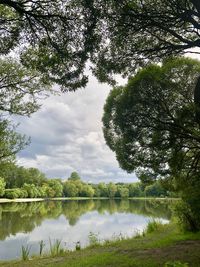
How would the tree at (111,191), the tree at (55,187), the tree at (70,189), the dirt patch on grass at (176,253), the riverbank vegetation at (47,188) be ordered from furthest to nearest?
the tree at (111,191) → the tree at (70,189) → the tree at (55,187) → the riverbank vegetation at (47,188) → the dirt patch on grass at (176,253)

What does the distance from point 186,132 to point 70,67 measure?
7244mm

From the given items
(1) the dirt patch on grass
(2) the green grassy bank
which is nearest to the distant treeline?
(2) the green grassy bank

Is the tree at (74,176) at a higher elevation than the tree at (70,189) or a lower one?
higher

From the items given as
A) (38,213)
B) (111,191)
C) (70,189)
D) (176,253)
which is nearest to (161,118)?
(176,253)

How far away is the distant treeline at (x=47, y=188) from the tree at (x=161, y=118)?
6004cm

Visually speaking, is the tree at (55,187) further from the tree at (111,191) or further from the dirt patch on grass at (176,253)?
the dirt patch on grass at (176,253)

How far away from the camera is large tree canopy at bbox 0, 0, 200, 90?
717cm

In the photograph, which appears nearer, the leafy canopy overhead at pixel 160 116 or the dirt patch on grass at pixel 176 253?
the dirt patch on grass at pixel 176 253

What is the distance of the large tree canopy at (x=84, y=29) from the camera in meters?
7.17

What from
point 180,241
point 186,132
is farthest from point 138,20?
point 180,241

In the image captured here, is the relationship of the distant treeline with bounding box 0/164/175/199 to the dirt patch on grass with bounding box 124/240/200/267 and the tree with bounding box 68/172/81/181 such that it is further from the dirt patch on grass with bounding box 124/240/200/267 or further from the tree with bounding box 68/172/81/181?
the dirt patch on grass with bounding box 124/240/200/267

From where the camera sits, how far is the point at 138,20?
7.70 metres

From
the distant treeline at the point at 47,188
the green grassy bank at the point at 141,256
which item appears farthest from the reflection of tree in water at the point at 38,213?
the distant treeline at the point at 47,188

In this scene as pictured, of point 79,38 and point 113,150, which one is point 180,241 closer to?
point 113,150
